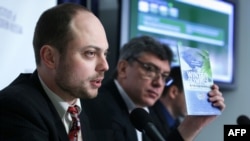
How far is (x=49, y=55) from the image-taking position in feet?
3.86

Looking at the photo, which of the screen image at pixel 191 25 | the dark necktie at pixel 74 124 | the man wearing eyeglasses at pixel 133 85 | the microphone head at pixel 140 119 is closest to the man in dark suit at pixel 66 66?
the dark necktie at pixel 74 124

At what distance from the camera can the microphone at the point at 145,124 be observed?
1104mm

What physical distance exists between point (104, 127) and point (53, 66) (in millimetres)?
395

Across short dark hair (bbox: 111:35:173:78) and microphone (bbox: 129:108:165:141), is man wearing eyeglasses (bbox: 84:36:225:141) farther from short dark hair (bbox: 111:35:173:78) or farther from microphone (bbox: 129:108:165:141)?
microphone (bbox: 129:108:165:141)

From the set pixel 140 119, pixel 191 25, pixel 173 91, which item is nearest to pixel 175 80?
pixel 173 91

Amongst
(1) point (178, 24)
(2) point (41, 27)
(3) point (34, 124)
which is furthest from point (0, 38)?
(1) point (178, 24)

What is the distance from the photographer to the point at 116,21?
8.14 feet

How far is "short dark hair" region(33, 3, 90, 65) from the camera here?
1166 mm

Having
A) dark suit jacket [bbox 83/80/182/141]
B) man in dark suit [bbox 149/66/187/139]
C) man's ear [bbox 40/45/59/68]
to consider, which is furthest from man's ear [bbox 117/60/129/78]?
man's ear [bbox 40/45/59/68]

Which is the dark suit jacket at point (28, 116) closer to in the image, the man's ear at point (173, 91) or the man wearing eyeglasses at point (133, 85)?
the man wearing eyeglasses at point (133, 85)

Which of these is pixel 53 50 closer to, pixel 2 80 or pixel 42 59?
pixel 42 59

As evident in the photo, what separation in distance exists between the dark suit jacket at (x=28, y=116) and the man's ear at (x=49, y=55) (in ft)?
0.21

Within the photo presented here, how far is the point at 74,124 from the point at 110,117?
50cm

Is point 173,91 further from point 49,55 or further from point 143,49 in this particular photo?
point 49,55
